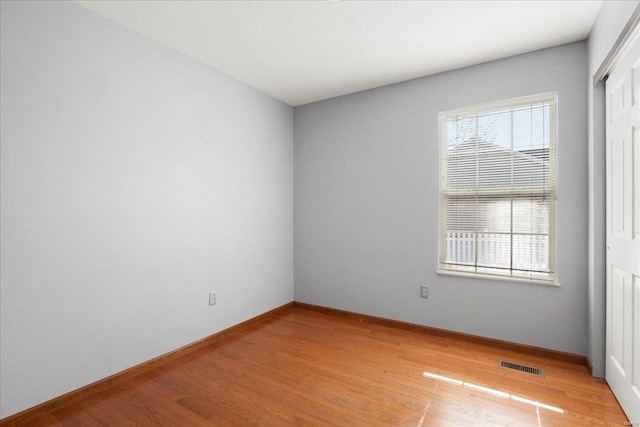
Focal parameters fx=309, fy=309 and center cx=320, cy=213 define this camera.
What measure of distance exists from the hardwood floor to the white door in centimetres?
31

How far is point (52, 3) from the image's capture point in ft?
6.49

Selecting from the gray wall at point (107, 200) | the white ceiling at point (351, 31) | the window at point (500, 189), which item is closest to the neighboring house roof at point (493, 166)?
the window at point (500, 189)

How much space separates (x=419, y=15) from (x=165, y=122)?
7.13 ft

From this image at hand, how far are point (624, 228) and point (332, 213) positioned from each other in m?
2.60

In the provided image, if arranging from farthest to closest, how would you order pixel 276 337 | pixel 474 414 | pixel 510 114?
pixel 276 337 < pixel 510 114 < pixel 474 414

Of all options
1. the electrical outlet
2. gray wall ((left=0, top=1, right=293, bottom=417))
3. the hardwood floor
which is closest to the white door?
the hardwood floor

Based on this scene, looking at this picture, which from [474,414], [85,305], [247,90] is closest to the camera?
[474,414]

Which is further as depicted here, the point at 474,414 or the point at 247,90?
the point at 247,90

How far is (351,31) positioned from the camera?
2406mm

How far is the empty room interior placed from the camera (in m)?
1.89

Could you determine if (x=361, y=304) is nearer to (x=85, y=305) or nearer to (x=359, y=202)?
(x=359, y=202)

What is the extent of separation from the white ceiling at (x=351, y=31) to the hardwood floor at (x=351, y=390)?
8.63 ft

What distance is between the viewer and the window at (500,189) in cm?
270

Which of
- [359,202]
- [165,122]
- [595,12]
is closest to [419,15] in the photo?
[595,12]
